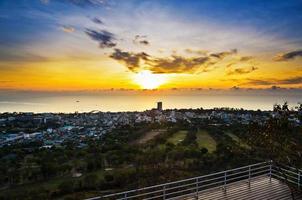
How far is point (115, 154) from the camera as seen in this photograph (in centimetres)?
4300

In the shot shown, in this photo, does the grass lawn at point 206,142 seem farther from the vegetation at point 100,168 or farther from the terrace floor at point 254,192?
the terrace floor at point 254,192

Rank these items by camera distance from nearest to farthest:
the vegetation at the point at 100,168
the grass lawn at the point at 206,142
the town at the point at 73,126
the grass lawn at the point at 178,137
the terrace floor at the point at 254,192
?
the terrace floor at the point at 254,192, the vegetation at the point at 100,168, the grass lawn at the point at 206,142, the grass lawn at the point at 178,137, the town at the point at 73,126

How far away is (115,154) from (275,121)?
36.0 meters

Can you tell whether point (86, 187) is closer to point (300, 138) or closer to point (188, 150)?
point (188, 150)

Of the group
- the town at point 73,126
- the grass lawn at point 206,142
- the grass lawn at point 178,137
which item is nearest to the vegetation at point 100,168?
the grass lawn at point 206,142

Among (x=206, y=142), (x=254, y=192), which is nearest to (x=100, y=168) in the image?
(x=206, y=142)

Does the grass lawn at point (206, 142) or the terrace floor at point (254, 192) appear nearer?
the terrace floor at point (254, 192)

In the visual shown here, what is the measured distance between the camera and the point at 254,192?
384 inches

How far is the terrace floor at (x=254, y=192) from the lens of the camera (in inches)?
366

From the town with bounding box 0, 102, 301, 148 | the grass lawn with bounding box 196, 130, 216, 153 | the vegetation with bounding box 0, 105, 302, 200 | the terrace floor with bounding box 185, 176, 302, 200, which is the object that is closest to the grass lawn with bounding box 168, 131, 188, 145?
the grass lawn with bounding box 196, 130, 216, 153

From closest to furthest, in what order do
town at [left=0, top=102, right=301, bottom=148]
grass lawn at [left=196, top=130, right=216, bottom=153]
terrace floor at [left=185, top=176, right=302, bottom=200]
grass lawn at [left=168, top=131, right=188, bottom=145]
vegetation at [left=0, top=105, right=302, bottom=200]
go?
1. terrace floor at [left=185, top=176, right=302, bottom=200]
2. vegetation at [left=0, top=105, right=302, bottom=200]
3. grass lawn at [left=196, top=130, right=216, bottom=153]
4. grass lawn at [left=168, top=131, right=188, bottom=145]
5. town at [left=0, top=102, right=301, bottom=148]

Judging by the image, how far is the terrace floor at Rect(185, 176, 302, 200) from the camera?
30.5 ft

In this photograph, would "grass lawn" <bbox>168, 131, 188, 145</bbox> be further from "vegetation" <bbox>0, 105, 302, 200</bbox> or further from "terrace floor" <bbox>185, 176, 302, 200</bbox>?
"terrace floor" <bbox>185, 176, 302, 200</bbox>

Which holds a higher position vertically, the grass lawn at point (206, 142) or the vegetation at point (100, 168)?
the grass lawn at point (206, 142)
